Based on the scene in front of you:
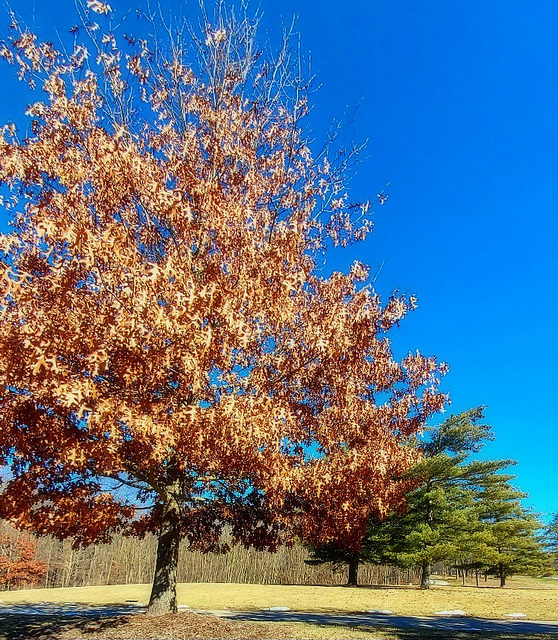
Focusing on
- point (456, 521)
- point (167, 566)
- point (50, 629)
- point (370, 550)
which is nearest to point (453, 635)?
point (167, 566)

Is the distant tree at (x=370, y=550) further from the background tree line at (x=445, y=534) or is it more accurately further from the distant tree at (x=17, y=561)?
the distant tree at (x=17, y=561)

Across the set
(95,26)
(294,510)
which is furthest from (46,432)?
(95,26)

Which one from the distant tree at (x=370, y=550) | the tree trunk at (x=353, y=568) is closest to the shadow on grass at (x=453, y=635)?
the distant tree at (x=370, y=550)

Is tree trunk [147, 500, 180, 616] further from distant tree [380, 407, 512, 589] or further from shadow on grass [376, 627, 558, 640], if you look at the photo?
distant tree [380, 407, 512, 589]

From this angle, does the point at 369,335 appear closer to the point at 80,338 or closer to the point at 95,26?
the point at 80,338

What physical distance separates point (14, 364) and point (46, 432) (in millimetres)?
1440

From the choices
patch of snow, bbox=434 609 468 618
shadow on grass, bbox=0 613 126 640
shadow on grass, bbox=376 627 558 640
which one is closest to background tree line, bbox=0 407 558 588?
patch of snow, bbox=434 609 468 618

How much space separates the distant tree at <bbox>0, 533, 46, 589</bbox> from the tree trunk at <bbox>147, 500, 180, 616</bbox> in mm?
35360

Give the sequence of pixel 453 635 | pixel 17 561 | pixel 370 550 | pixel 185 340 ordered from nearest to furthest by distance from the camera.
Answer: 1. pixel 185 340
2. pixel 453 635
3. pixel 370 550
4. pixel 17 561

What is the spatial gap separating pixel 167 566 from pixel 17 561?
38.8 m

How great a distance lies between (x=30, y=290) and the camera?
19.0 ft

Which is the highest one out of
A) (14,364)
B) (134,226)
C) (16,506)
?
(134,226)

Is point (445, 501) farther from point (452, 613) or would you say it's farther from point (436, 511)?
point (452, 613)

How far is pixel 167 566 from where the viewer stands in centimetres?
944
